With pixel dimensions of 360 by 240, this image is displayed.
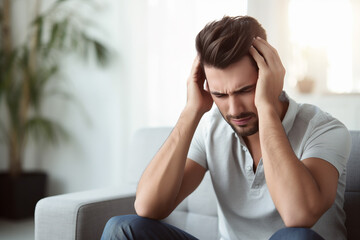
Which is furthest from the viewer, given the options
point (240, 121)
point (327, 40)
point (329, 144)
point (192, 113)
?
point (327, 40)

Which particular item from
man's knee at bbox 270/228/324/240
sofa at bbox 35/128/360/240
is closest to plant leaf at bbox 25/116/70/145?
sofa at bbox 35/128/360/240

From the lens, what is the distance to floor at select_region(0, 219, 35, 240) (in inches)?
122

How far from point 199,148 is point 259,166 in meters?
0.27

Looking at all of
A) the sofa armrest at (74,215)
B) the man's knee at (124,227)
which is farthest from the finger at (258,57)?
the sofa armrest at (74,215)

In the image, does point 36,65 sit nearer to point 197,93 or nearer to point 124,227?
point 197,93

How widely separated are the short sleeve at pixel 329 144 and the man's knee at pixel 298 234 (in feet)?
0.88

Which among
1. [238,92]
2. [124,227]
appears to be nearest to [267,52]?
[238,92]

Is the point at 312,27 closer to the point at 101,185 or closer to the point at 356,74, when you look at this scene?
the point at 356,74

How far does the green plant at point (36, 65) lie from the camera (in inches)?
138

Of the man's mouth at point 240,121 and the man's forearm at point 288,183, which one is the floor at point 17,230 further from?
the man's forearm at point 288,183

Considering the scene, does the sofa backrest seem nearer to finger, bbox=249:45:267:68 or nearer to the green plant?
finger, bbox=249:45:267:68

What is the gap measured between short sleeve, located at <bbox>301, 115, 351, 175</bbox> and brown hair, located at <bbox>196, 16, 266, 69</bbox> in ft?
1.08

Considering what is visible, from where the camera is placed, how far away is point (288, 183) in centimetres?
126

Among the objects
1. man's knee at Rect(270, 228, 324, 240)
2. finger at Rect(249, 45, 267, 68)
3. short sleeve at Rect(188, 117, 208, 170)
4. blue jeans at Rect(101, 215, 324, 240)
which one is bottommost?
blue jeans at Rect(101, 215, 324, 240)
